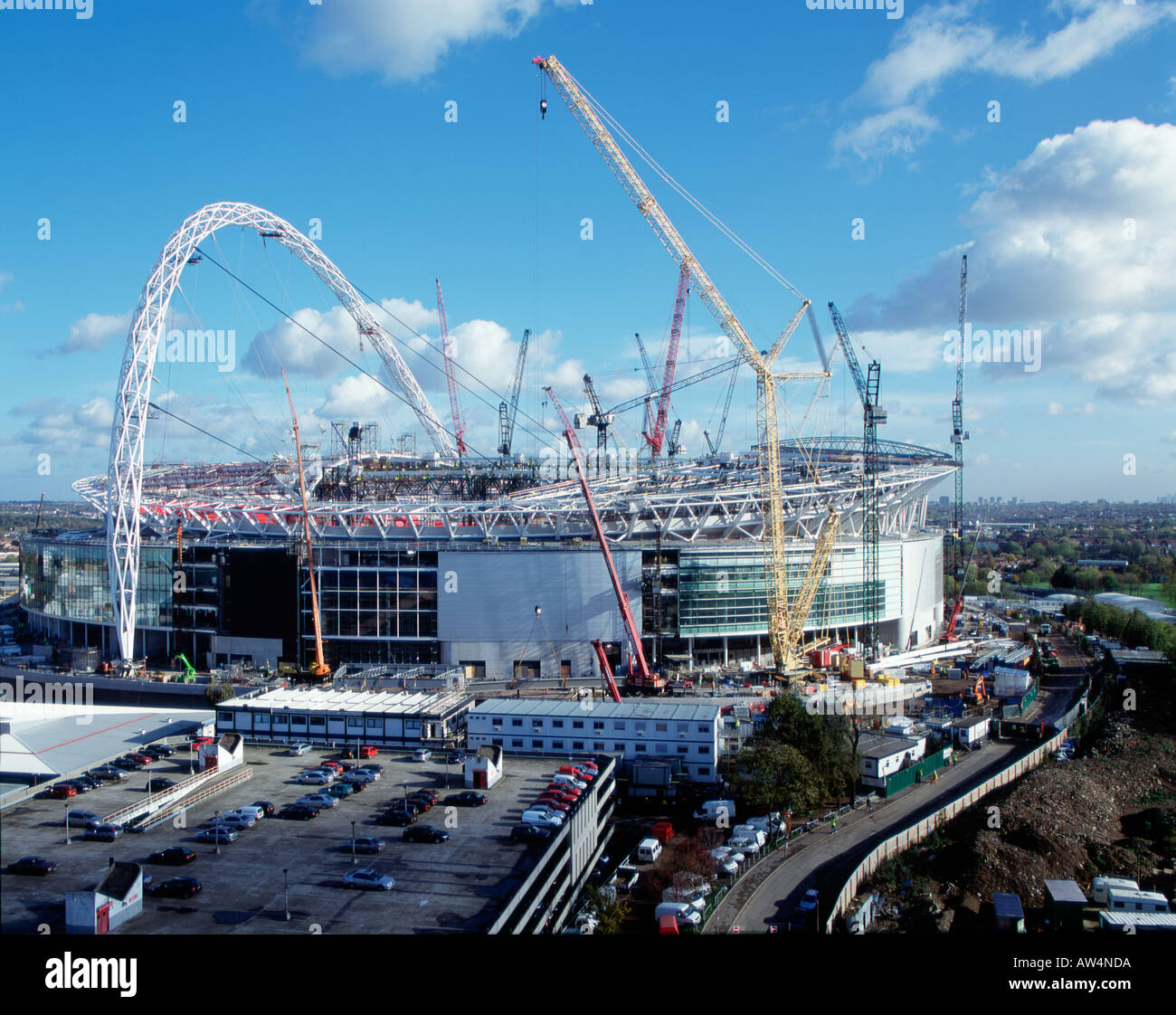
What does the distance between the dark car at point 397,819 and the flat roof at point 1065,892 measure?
439 inches

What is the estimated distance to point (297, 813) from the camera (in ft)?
43.4

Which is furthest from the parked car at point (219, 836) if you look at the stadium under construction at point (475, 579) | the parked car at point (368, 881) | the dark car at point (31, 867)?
the stadium under construction at point (475, 579)

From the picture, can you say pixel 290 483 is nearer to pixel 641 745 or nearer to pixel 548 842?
pixel 641 745

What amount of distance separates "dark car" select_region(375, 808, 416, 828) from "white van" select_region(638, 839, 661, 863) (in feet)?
18.2

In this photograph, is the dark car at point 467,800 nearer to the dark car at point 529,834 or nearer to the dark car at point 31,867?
the dark car at point 529,834

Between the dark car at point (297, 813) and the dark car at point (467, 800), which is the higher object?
the dark car at point (297, 813)

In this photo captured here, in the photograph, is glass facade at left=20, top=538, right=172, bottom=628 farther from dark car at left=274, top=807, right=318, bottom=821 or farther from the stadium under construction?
dark car at left=274, top=807, right=318, bottom=821

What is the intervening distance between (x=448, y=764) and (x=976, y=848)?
1078 cm

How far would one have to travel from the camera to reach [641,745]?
21578 millimetres

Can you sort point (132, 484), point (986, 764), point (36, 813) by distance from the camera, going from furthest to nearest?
point (132, 484), point (986, 764), point (36, 813)

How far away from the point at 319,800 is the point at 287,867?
9.33ft

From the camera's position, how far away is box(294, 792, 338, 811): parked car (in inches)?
538

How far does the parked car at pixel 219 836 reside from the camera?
11.8 m
